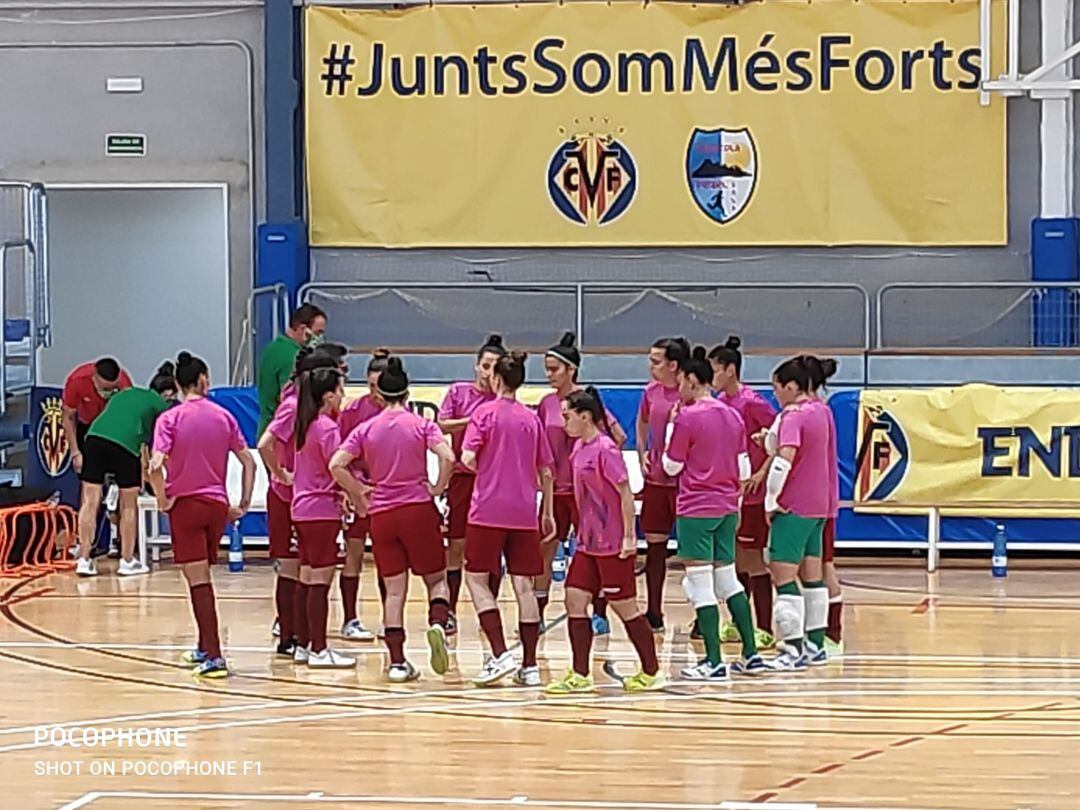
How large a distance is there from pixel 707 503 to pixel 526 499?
3.19 feet

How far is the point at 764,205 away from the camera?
17844 millimetres

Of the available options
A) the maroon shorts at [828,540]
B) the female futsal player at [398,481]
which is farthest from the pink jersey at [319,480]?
the maroon shorts at [828,540]

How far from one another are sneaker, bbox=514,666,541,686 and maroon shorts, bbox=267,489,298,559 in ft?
4.77

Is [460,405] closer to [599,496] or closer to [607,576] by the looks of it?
[599,496]

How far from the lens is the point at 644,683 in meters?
9.50

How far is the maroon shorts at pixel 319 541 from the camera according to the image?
988 centimetres

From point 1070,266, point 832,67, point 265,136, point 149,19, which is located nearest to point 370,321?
point 265,136

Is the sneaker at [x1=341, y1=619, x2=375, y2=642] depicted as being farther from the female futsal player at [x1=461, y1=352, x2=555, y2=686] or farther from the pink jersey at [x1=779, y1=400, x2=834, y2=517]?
the pink jersey at [x1=779, y1=400, x2=834, y2=517]

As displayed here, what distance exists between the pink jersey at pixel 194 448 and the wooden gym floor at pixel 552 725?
3.33 ft

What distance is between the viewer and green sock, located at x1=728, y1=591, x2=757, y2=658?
9.81 meters

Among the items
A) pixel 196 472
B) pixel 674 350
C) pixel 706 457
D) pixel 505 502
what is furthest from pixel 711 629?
pixel 196 472

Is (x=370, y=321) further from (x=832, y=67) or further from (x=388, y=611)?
(x=388, y=611)

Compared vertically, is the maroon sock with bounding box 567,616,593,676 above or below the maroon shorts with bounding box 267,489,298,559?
below

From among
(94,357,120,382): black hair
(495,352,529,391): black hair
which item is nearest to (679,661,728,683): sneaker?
(495,352,529,391): black hair
